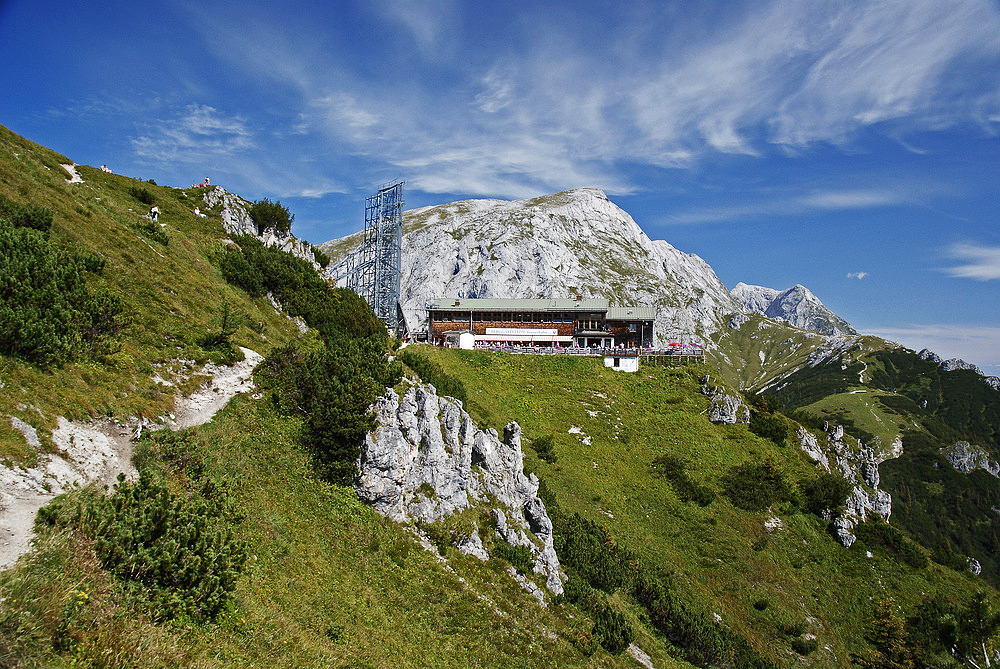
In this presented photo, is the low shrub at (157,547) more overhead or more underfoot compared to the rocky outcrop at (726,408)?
more underfoot

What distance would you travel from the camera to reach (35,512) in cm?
1124

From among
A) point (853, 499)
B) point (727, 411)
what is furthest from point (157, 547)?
point (853, 499)

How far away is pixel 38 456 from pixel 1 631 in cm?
677

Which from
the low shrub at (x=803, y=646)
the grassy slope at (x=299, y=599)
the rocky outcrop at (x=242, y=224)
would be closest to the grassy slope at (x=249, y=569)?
the grassy slope at (x=299, y=599)

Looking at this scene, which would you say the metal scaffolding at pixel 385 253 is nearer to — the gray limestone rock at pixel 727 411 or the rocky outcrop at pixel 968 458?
the gray limestone rock at pixel 727 411

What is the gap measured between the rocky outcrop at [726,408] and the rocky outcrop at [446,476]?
2984cm

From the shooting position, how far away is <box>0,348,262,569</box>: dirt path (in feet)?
34.4

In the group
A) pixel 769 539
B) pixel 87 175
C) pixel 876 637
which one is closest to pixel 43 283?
pixel 87 175

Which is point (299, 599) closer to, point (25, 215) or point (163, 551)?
point (163, 551)

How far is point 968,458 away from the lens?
19150 cm

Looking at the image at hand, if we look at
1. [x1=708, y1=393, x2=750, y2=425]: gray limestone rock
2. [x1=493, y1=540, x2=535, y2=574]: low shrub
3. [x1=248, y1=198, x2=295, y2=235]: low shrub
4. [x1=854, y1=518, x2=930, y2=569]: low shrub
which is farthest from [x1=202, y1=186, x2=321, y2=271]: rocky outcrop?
[x1=854, y1=518, x2=930, y2=569]: low shrub

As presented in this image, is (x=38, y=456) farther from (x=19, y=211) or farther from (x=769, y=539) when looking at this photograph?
(x=769, y=539)

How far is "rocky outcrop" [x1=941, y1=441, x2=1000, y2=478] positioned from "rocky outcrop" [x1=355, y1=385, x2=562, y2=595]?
237299 mm

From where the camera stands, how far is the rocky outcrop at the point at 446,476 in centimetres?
2378
